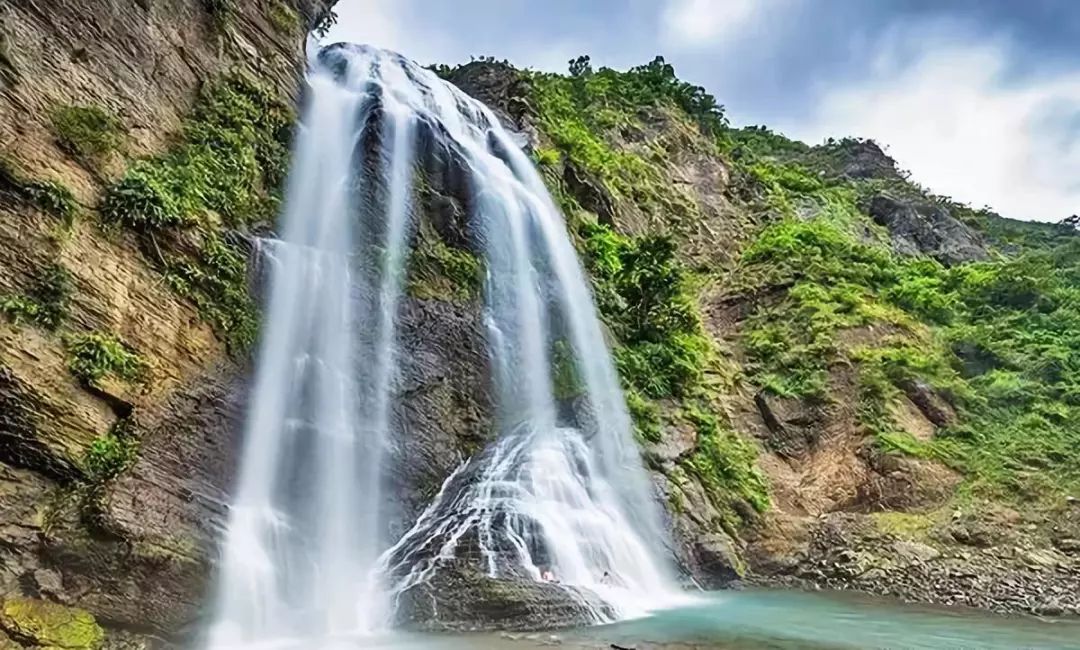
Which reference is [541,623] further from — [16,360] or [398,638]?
[16,360]

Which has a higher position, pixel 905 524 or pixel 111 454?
pixel 111 454

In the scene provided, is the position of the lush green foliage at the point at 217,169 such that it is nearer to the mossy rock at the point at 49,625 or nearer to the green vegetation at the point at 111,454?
the green vegetation at the point at 111,454

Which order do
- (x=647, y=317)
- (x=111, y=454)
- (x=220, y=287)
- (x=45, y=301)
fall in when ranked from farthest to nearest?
1. (x=647, y=317)
2. (x=220, y=287)
3. (x=45, y=301)
4. (x=111, y=454)

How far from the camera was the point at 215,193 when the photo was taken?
42.1ft

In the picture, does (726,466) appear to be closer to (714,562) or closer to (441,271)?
(714,562)

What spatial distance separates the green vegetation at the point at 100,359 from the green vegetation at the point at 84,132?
9.59 feet

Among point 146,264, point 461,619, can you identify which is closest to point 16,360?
point 146,264

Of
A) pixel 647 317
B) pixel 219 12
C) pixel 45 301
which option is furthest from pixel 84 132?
pixel 647 317

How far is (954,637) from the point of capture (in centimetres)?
1019

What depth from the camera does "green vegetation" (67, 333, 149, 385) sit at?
918 centimetres

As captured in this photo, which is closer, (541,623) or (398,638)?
(398,638)

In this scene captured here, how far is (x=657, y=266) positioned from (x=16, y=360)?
572 inches

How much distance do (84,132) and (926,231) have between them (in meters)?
32.1

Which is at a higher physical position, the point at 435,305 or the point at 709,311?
the point at 709,311
